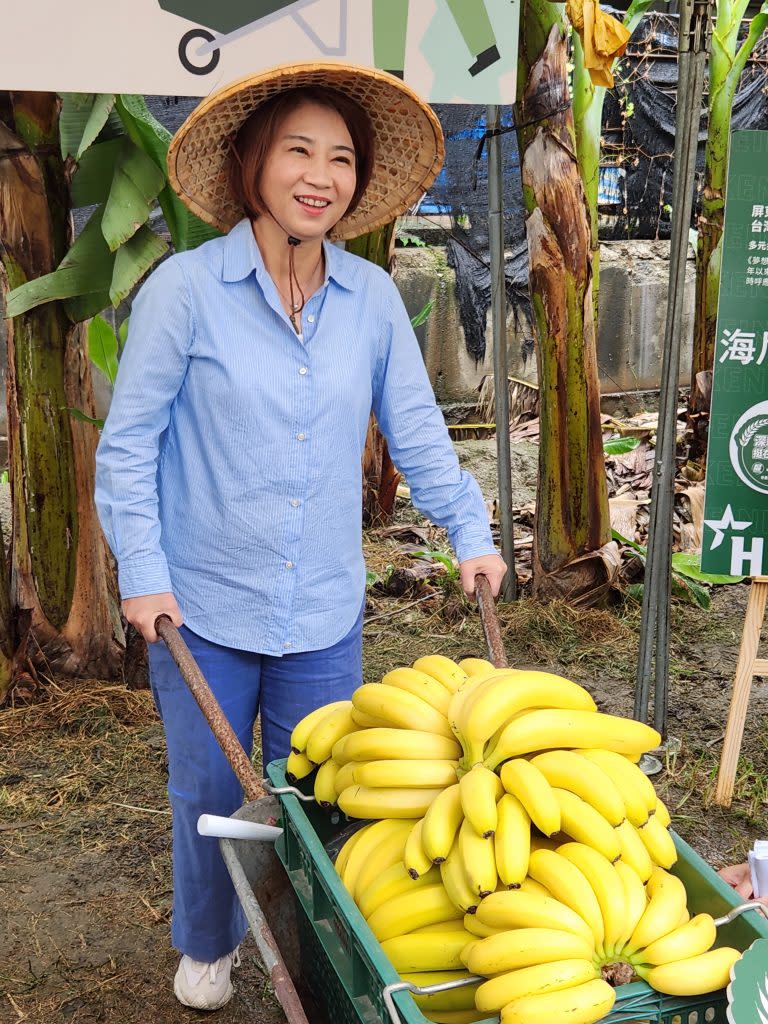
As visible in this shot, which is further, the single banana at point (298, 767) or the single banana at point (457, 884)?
the single banana at point (298, 767)

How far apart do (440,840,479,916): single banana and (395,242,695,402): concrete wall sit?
5.87 meters

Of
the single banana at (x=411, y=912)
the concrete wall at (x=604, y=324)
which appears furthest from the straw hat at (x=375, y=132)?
the concrete wall at (x=604, y=324)

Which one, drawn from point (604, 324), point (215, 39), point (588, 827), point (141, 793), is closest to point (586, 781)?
point (588, 827)

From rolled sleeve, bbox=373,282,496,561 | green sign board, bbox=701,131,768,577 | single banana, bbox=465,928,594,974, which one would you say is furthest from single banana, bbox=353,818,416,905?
green sign board, bbox=701,131,768,577

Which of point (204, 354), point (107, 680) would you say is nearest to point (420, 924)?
point (204, 354)

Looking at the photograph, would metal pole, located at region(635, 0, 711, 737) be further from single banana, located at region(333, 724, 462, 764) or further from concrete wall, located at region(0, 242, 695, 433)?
concrete wall, located at region(0, 242, 695, 433)

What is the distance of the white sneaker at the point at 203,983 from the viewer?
2.34 metres

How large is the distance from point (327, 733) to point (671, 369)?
6.35 feet

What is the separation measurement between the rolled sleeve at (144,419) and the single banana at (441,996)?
89cm

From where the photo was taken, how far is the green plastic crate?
3.97 ft

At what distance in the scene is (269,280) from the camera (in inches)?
79.0

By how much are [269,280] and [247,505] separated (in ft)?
1.40

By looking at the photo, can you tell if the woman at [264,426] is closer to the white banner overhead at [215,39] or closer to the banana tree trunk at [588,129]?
the white banner overhead at [215,39]

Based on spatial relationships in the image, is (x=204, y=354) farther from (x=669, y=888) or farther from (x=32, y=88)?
(x=669, y=888)
